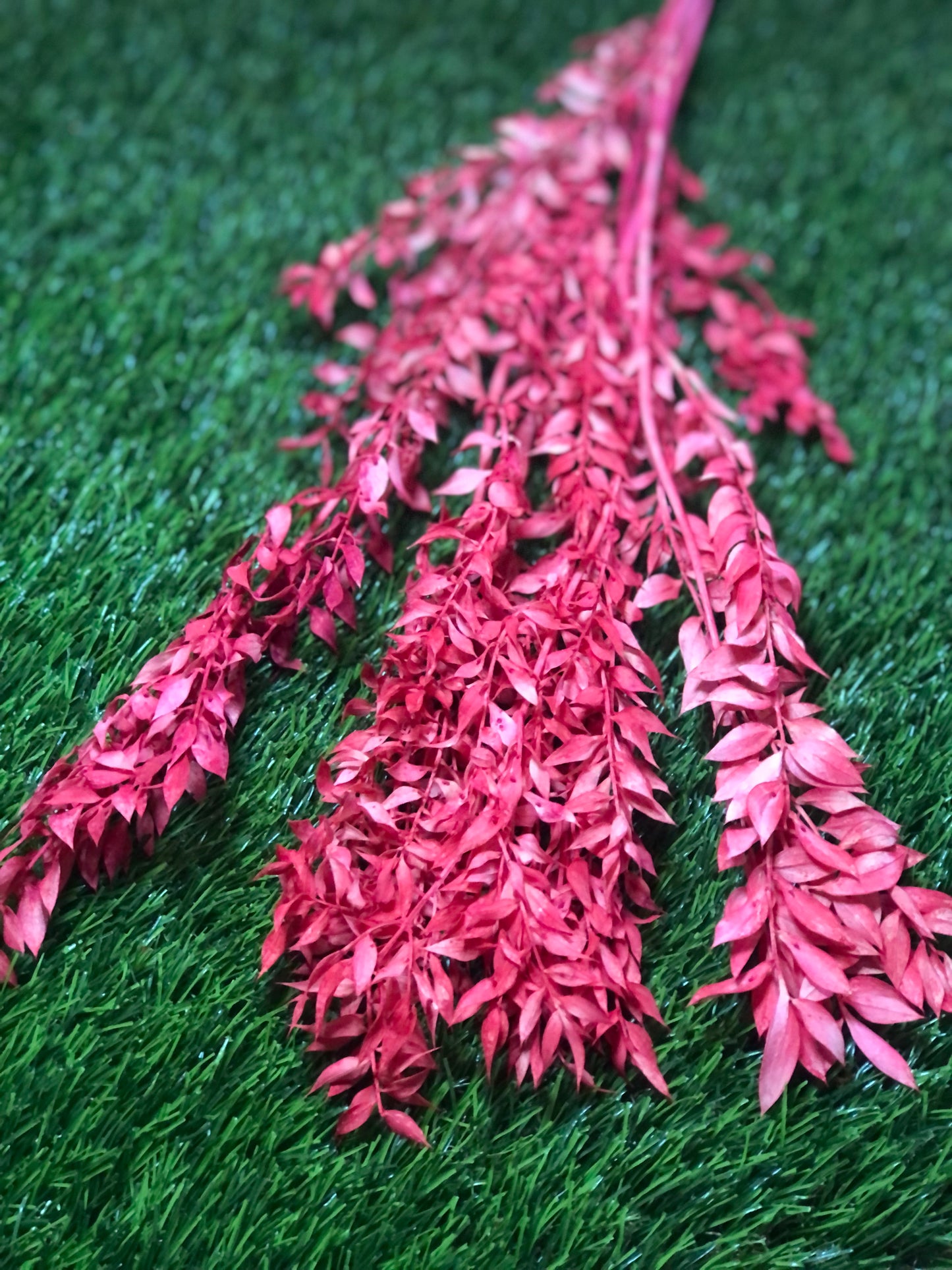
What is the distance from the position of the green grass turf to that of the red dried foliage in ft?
0.19

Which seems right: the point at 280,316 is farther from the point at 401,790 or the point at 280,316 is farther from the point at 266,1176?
the point at 266,1176

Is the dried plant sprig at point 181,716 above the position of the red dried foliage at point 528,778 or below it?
above

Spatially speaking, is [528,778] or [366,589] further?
[366,589]

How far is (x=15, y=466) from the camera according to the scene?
4.09 ft

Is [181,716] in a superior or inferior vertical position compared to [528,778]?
superior

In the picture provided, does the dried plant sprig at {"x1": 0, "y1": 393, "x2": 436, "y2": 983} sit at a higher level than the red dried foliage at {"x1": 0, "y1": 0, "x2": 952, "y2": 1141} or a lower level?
higher

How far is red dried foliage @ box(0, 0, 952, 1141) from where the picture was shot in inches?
35.7

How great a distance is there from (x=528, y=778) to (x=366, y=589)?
35 cm

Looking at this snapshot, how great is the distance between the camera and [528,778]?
956 mm

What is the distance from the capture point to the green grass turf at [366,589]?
91 centimetres

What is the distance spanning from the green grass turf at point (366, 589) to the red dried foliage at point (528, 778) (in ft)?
0.19

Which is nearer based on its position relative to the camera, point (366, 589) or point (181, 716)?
point (181, 716)

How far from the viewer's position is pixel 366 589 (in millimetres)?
1199

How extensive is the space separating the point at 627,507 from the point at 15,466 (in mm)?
711
